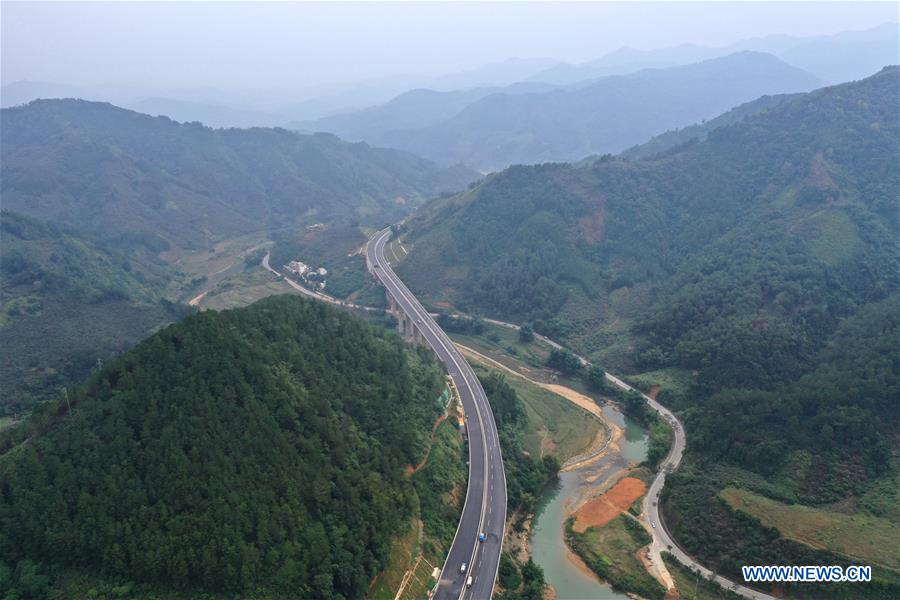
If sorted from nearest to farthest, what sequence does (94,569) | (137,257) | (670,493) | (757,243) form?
(94,569) → (670,493) → (757,243) → (137,257)

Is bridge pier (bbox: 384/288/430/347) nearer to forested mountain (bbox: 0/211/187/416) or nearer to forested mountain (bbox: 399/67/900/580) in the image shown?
forested mountain (bbox: 399/67/900/580)

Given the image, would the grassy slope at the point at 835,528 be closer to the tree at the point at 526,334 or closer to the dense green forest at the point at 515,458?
the dense green forest at the point at 515,458

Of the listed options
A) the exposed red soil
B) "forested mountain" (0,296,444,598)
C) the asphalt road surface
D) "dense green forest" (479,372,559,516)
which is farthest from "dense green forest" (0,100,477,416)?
the asphalt road surface

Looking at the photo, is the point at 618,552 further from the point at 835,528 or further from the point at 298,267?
the point at 298,267

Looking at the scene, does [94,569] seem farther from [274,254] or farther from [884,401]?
[274,254]

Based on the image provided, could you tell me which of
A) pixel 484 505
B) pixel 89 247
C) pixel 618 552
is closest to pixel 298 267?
pixel 89 247

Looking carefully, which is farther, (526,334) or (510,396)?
(526,334)

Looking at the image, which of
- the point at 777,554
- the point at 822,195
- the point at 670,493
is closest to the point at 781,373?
the point at 670,493
